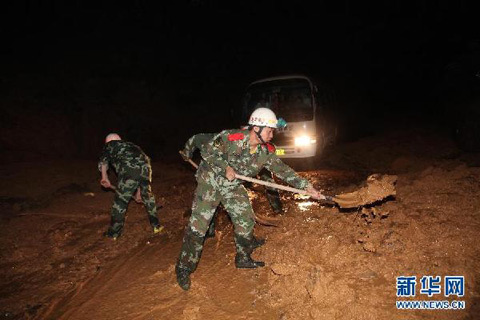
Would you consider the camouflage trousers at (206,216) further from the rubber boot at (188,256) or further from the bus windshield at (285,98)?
the bus windshield at (285,98)

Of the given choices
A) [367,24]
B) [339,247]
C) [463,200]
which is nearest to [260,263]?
[339,247]

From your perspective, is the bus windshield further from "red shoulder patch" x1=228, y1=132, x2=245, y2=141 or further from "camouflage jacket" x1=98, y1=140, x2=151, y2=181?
"red shoulder patch" x1=228, y1=132, x2=245, y2=141

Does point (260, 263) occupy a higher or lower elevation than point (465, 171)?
lower

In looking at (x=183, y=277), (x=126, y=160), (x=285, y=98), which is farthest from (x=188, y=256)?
(x=285, y=98)

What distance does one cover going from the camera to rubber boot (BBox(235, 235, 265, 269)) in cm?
407

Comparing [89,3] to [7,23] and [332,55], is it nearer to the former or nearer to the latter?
[7,23]

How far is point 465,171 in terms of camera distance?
212 inches

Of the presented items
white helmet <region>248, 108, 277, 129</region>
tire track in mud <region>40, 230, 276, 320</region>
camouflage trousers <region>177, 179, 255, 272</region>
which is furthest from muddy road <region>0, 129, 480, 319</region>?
white helmet <region>248, 108, 277, 129</region>

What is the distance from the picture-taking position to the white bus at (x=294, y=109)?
7996 millimetres

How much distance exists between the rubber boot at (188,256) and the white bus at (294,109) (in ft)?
14.7

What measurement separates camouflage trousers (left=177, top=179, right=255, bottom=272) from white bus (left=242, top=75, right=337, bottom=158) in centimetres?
412

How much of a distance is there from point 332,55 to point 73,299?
78.3 ft

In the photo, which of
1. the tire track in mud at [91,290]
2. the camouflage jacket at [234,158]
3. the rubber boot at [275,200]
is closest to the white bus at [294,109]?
the rubber boot at [275,200]

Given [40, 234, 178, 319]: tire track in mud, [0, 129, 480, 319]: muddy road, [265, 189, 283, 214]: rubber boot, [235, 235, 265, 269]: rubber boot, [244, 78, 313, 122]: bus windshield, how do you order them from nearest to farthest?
[0, 129, 480, 319]: muddy road
[40, 234, 178, 319]: tire track in mud
[235, 235, 265, 269]: rubber boot
[265, 189, 283, 214]: rubber boot
[244, 78, 313, 122]: bus windshield
